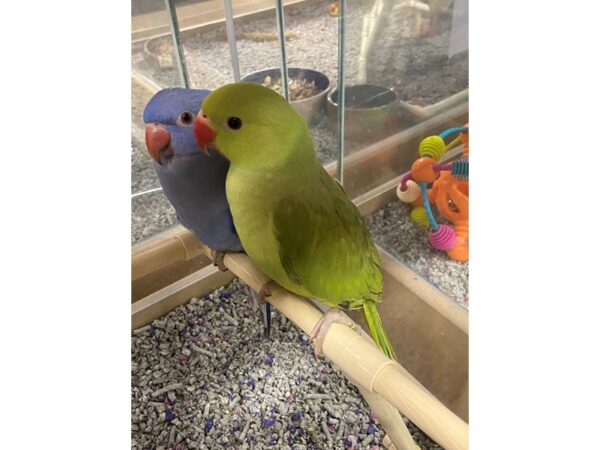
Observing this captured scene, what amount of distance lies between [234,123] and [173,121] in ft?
0.32

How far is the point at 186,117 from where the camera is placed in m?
0.51

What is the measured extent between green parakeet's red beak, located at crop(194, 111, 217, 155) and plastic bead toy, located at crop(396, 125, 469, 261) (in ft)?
2.71

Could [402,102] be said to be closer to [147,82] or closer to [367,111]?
[367,111]

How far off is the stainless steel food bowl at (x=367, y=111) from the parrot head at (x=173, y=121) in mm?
792

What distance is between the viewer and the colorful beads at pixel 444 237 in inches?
46.4

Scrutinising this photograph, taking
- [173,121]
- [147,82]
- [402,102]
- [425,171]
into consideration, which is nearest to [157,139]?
[173,121]

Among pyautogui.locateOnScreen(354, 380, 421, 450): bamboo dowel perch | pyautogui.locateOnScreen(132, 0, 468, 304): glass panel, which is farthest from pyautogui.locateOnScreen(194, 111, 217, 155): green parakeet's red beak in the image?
pyautogui.locateOnScreen(132, 0, 468, 304): glass panel

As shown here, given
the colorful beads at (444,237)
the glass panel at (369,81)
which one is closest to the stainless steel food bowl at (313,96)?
the glass panel at (369,81)

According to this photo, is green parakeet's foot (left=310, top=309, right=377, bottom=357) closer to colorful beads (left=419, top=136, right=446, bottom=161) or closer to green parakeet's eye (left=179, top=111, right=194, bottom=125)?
green parakeet's eye (left=179, top=111, right=194, bottom=125)

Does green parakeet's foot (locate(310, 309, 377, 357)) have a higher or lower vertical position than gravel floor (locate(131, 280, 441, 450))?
higher

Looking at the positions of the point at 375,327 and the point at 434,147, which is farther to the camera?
the point at 434,147

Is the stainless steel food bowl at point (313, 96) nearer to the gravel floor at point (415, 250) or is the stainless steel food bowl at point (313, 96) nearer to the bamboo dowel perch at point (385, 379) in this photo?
the gravel floor at point (415, 250)

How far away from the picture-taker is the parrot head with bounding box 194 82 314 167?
440mm
